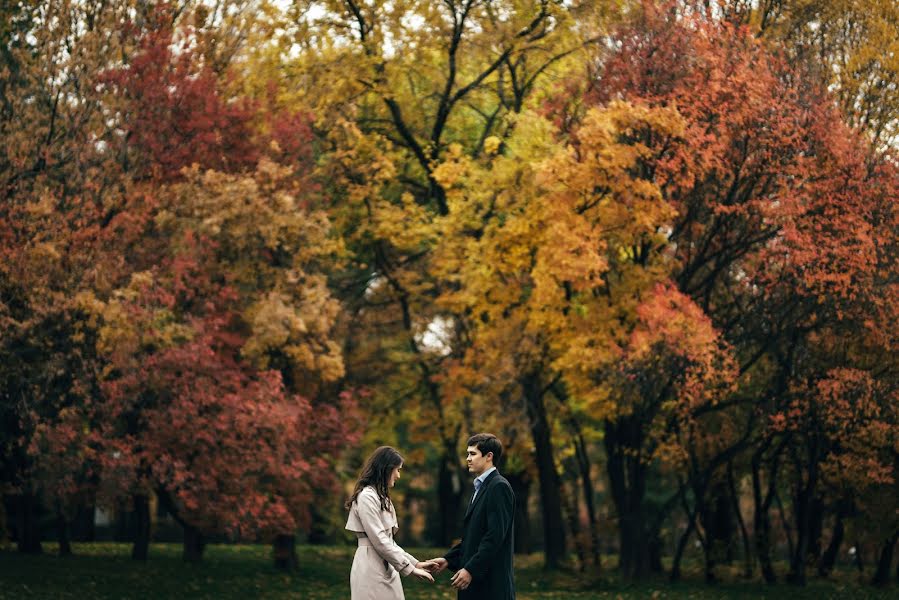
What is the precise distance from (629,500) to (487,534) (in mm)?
16847

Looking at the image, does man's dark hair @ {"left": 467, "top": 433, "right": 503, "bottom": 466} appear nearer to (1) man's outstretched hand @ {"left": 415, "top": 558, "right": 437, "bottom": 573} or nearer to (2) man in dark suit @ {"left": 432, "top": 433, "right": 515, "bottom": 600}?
(2) man in dark suit @ {"left": 432, "top": 433, "right": 515, "bottom": 600}

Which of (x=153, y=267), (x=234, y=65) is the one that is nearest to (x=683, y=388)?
(x=153, y=267)

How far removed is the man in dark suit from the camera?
8625mm

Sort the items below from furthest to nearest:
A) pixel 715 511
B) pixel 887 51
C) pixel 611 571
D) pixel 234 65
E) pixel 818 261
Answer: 1. pixel 715 511
2. pixel 611 571
3. pixel 234 65
4. pixel 887 51
5. pixel 818 261

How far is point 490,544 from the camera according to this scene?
28.3 feet

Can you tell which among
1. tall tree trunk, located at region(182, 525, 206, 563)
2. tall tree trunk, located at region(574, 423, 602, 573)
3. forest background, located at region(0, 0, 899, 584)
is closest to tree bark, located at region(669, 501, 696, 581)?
forest background, located at region(0, 0, 899, 584)

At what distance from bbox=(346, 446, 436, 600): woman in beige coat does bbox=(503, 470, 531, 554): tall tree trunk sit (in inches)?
899

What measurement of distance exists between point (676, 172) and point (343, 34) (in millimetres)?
9554

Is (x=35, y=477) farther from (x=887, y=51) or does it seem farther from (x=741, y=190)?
(x=887, y=51)

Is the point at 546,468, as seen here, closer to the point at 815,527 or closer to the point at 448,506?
the point at 815,527

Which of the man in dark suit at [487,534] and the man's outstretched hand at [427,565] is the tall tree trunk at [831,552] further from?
the man in dark suit at [487,534]

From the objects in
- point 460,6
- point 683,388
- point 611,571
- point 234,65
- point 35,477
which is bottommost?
point 611,571

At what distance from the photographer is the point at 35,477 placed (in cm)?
2105

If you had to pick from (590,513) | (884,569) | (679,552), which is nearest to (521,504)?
(590,513)
